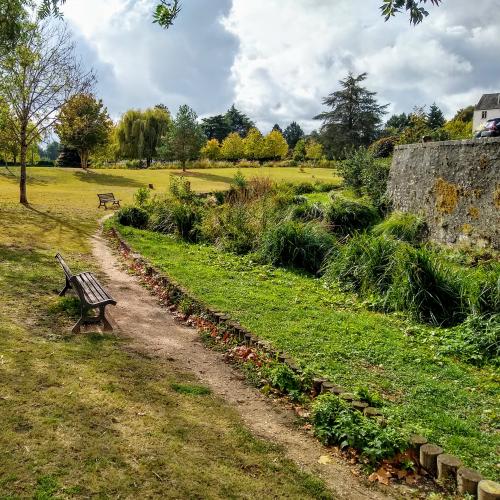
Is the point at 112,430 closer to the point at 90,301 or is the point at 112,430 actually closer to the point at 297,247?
the point at 90,301

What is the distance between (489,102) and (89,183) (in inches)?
1936

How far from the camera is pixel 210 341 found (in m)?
6.59

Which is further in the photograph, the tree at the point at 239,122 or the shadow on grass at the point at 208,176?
the tree at the point at 239,122

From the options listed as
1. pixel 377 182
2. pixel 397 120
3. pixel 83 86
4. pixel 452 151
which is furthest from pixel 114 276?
pixel 397 120

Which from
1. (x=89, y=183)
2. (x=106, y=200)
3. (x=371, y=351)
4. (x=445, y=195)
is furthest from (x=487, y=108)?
(x=371, y=351)

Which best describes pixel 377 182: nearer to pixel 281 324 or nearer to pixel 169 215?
pixel 169 215

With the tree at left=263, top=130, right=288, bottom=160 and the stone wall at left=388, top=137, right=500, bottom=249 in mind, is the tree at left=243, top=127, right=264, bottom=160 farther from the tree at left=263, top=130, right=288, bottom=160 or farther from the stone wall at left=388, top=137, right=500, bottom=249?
the stone wall at left=388, top=137, right=500, bottom=249

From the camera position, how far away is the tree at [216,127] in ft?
240

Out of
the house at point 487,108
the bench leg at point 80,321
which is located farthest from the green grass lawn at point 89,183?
the house at point 487,108

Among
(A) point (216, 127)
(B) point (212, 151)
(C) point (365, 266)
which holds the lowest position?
(C) point (365, 266)

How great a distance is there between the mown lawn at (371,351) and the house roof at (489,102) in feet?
190

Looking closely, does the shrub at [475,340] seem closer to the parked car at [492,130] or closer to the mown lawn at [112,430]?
the mown lawn at [112,430]

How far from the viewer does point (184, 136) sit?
139 ft

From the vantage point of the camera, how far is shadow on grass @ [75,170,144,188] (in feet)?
117
